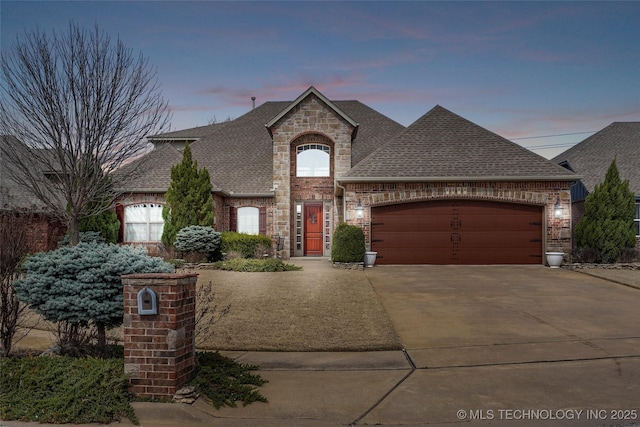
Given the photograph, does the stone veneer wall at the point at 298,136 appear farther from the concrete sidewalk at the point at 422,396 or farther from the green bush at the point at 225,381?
the green bush at the point at 225,381

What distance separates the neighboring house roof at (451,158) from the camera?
58.5ft

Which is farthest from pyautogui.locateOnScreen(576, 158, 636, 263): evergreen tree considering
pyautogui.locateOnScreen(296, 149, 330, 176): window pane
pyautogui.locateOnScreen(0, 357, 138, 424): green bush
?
pyautogui.locateOnScreen(0, 357, 138, 424): green bush

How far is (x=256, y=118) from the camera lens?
27.5 m

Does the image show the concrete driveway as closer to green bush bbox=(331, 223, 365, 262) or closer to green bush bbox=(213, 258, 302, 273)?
green bush bbox=(331, 223, 365, 262)

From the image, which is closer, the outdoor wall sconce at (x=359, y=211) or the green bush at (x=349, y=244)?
the green bush at (x=349, y=244)

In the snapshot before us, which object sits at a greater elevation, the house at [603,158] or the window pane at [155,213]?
the house at [603,158]

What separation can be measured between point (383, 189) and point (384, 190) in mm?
54

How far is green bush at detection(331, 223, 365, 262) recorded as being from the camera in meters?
16.6

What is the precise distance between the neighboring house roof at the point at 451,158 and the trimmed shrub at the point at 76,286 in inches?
486

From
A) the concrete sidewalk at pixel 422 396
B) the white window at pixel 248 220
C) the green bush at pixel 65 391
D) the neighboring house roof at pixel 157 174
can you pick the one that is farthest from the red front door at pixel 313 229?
the green bush at pixel 65 391

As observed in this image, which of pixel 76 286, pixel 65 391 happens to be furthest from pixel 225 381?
pixel 76 286

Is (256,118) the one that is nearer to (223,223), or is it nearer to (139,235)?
(223,223)

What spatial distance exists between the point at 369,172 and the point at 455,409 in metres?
13.8

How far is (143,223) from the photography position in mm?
20922
